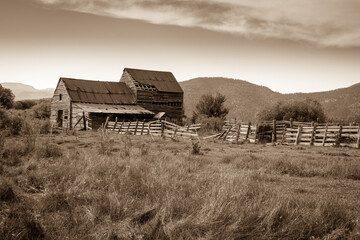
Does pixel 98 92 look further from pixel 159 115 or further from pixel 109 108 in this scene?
pixel 159 115

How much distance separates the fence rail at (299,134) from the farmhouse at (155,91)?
16640 mm

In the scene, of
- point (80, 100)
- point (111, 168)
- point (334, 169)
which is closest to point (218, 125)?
point (80, 100)

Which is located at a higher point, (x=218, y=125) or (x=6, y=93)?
(x=6, y=93)

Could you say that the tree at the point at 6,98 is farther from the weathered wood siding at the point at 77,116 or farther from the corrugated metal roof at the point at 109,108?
the corrugated metal roof at the point at 109,108

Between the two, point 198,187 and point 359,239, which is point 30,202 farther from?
point 359,239

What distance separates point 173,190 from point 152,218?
1.11 m

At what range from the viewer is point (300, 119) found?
42469 millimetres

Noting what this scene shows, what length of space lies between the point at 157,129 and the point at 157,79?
57.4 feet

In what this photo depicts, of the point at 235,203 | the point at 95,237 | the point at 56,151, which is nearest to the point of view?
the point at 95,237

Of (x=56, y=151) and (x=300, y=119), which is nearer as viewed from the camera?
(x=56, y=151)

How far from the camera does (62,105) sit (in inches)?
1448

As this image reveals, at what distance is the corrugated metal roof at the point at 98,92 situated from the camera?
36.0 m

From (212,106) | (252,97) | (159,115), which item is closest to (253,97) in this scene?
(252,97)

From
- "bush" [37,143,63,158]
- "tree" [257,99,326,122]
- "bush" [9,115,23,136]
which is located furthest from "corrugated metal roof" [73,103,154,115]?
"bush" [37,143,63,158]
